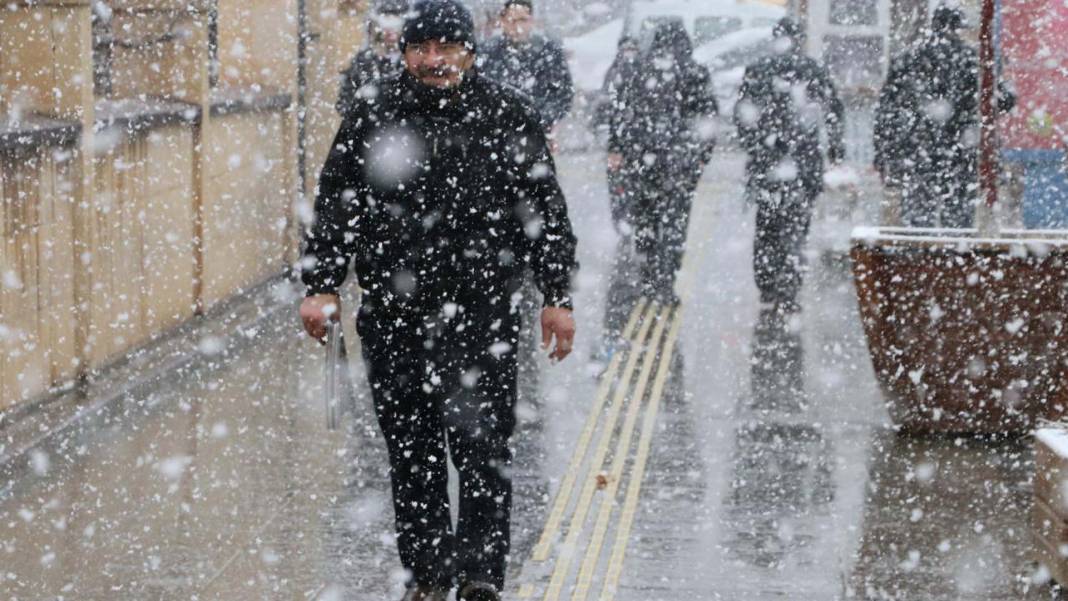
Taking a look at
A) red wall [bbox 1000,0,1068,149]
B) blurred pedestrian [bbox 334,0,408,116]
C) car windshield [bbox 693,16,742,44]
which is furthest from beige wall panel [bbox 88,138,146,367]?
car windshield [bbox 693,16,742,44]

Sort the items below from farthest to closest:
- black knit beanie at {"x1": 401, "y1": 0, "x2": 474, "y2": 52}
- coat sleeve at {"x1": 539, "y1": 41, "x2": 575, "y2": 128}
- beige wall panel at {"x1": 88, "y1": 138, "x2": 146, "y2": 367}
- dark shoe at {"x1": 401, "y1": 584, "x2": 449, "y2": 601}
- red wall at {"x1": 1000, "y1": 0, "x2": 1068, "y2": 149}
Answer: red wall at {"x1": 1000, "y1": 0, "x2": 1068, "y2": 149} → coat sleeve at {"x1": 539, "y1": 41, "x2": 575, "y2": 128} → beige wall panel at {"x1": 88, "y1": 138, "x2": 146, "y2": 367} → dark shoe at {"x1": 401, "y1": 584, "x2": 449, "y2": 601} → black knit beanie at {"x1": 401, "y1": 0, "x2": 474, "y2": 52}

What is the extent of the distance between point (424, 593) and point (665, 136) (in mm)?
7848

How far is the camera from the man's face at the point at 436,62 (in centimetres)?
642

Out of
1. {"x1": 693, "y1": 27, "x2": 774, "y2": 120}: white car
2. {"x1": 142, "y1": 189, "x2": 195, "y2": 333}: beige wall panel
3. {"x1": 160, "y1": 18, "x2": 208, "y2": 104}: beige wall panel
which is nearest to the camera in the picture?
{"x1": 142, "y1": 189, "x2": 195, "y2": 333}: beige wall panel

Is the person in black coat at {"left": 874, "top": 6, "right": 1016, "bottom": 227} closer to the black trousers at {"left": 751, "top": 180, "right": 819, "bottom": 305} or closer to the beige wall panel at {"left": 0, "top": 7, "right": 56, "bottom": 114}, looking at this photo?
the black trousers at {"left": 751, "top": 180, "right": 819, "bottom": 305}

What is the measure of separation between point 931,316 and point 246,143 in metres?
6.42

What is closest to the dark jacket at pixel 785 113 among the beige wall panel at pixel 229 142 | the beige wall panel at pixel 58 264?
the beige wall panel at pixel 229 142

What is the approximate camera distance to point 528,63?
49.8 feet

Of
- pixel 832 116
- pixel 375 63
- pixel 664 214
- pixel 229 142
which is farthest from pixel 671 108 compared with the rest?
pixel 229 142

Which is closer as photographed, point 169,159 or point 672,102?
point 169,159

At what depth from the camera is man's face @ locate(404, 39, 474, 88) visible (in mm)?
6418

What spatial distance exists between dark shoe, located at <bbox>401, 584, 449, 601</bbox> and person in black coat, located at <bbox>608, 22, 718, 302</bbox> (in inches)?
298

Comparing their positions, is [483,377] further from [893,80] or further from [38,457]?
[893,80]

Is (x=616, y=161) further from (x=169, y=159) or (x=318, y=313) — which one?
(x=318, y=313)
